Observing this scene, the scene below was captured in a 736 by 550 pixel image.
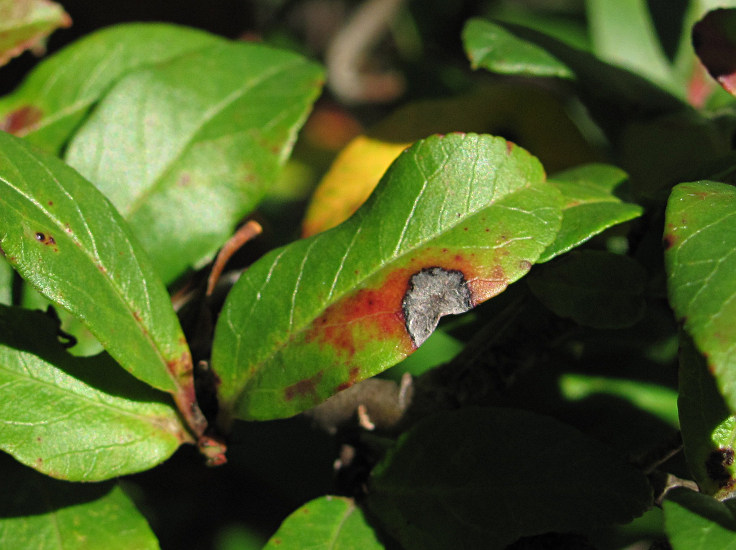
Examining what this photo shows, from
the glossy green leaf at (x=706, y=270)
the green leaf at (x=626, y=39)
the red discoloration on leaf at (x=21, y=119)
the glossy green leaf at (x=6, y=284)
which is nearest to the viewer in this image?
the glossy green leaf at (x=706, y=270)

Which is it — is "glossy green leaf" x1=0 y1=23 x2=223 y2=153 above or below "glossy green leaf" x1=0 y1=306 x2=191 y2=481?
above

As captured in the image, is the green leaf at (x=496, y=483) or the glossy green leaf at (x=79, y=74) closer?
the green leaf at (x=496, y=483)

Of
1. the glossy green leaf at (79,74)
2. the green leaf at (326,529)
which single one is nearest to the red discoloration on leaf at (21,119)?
the glossy green leaf at (79,74)

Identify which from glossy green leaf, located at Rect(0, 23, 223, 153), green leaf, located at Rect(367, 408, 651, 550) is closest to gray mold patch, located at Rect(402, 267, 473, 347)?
green leaf, located at Rect(367, 408, 651, 550)

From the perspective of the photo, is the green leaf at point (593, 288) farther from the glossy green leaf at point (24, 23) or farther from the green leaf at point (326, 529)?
the glossy green leaf at point (24, 23)

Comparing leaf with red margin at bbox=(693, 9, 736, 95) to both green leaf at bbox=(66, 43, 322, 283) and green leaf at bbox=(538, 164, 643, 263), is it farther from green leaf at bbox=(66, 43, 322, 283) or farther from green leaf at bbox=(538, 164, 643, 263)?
green leaf at bbox=(66, 43, 322, 283)

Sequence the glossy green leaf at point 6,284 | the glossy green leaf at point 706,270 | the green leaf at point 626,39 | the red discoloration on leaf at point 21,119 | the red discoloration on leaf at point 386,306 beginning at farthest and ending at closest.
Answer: the green leaf at point 626,39, the red discoloration on leaf at point 21,119, the glossy green leaf at point 6,284, the red discoloration on leaf at point 386,306, the glossy green leaf at point 706,270

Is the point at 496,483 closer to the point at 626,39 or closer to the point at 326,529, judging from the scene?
the point at 326,529

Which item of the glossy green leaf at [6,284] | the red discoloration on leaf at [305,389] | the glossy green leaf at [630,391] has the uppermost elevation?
the glossy green leaf at [6,284]
